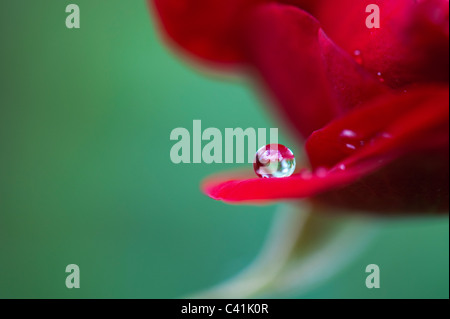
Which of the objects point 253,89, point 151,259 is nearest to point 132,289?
point 151,259

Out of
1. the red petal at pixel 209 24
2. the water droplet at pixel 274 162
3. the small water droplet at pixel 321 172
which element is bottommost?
the small water droplet at pixel 321 172

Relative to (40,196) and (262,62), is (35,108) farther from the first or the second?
(262,62)

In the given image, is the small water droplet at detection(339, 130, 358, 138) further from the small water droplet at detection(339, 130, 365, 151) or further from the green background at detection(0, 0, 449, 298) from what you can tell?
the green background at detection(0, 0, 449, 298)

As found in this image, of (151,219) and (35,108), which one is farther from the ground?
(35,108)

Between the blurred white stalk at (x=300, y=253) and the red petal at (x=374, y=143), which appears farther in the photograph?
the blurred white stalk at (x=300, y=253)

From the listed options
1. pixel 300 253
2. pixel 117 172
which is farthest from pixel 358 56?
pixel 117 172

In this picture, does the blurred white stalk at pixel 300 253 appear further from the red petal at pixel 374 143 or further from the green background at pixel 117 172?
the green background at pixel 117 172

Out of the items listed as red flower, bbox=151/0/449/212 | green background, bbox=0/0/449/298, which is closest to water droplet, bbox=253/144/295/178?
red flower, bbox=151/0/449/212

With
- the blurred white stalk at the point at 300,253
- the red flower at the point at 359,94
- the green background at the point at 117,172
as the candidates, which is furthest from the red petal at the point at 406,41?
the green background at the point at 117,172
